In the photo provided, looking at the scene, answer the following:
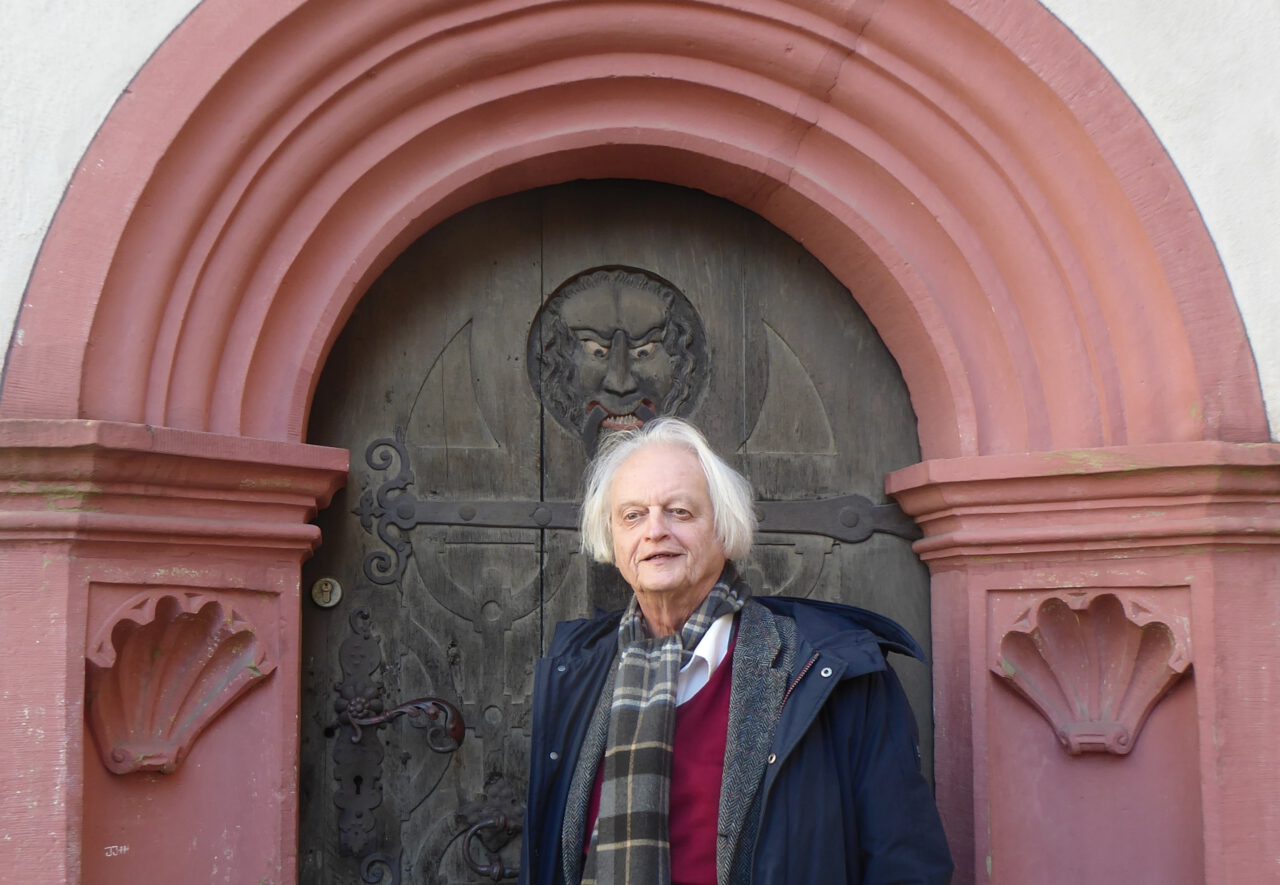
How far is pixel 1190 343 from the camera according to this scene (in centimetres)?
230

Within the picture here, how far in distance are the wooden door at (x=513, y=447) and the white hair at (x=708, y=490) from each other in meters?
0.29

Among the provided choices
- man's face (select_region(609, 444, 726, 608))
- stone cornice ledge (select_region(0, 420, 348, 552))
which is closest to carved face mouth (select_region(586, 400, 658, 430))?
man's face (select_region(609, 444, 726, 608))

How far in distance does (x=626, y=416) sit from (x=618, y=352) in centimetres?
12

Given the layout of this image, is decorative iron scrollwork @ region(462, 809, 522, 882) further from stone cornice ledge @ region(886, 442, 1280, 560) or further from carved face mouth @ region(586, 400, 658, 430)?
stone cornice ledge @ region(886, 442, 1280, 560)

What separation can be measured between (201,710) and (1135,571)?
1559 millimetres

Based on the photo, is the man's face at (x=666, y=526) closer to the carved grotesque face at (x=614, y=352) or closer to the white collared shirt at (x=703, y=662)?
the white collared shirt at (x=703, y=662)

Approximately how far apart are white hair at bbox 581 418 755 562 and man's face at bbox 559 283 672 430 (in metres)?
0.31

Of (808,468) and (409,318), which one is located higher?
(409,318)

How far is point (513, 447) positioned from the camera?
2602 mm

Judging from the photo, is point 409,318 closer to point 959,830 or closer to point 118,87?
point 118,87

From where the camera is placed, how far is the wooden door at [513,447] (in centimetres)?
250

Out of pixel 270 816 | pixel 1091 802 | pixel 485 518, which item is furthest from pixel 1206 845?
pixel 270 816

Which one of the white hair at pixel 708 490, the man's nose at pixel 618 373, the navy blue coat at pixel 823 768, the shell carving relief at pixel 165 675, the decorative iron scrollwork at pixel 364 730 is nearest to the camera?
the navy blue coat at pixel 823 768

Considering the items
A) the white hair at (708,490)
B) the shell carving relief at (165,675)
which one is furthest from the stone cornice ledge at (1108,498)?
the shell carving relief at (165,675)
